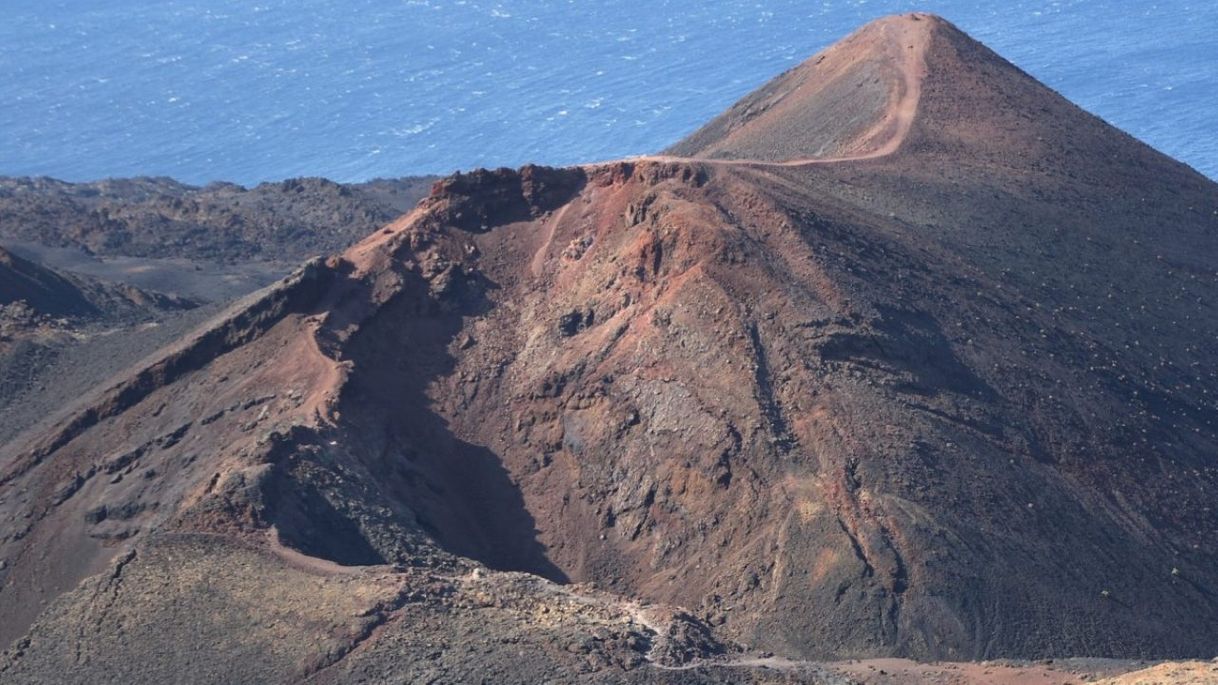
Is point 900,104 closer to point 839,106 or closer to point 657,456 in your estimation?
point 839,106

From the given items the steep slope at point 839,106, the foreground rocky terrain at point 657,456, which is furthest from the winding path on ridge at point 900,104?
the foreground rocky terrain at point 657,456

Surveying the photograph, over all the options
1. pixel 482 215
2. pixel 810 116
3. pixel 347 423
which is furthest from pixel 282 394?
pixel 810 116

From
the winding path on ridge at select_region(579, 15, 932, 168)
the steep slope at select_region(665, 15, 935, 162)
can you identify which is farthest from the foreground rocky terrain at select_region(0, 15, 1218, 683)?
the steep slope at select_region(665, 15, 935, 162)

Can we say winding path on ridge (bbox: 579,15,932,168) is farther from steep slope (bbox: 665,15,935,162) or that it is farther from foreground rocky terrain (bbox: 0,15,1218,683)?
foreground rocky terrain (bbox: 0,15,1218,683)

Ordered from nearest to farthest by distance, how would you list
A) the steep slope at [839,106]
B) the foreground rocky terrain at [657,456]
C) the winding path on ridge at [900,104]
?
1. the foreground rocky terrain at [657,456]
2. the winding path on ridge at [900,104]
3. the steep slope at [839,106]

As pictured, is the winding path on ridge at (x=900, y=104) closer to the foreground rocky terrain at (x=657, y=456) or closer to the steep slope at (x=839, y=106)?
the steep slope at (x=839, y=106)

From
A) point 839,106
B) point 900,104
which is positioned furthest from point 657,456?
point 839,106

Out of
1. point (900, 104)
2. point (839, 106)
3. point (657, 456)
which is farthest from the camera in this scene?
point (839, 106)

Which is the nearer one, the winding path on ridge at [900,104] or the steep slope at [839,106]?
the winding path on ridge at [900,104]

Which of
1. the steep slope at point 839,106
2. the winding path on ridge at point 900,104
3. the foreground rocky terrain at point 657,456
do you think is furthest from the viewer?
the steep slope at point 839,106

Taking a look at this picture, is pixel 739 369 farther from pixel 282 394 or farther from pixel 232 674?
pixel 232 674
